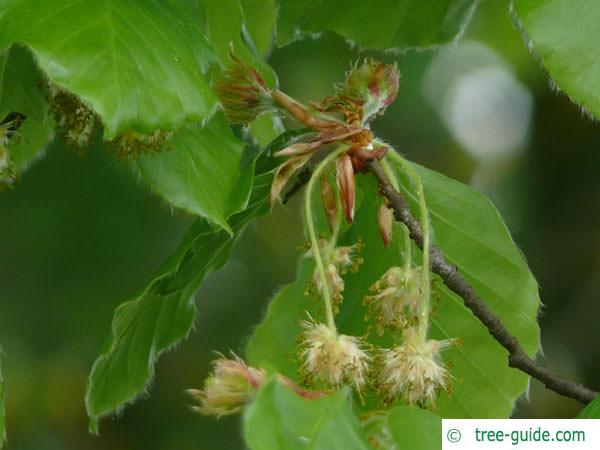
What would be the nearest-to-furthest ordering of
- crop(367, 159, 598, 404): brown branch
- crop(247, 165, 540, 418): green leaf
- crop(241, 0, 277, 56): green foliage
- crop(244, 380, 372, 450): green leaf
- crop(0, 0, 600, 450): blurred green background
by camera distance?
crop(244, 380, 372, 450): green leaf, crop(367, 159, 598, 404): brown branch, crop(247, 165, 540, 418): green leaf, crop(241, 0, 277, 56): green foliage, crop(0, 0, 600, 450): blurred green background

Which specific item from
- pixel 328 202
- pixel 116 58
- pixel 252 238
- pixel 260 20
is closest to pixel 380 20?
pixel 260 20

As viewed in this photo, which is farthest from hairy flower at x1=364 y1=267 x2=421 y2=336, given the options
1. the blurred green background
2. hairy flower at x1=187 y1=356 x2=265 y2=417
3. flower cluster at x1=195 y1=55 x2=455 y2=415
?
the blurred green background

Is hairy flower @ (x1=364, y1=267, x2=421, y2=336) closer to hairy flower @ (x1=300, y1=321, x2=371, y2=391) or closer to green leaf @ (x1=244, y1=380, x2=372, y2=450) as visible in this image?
hairy flower @ (x1=300, y1=321, x2=371, y2=391)

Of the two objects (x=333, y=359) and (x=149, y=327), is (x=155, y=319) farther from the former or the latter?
(x=333, y=359)

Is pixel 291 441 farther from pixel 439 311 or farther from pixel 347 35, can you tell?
pixel 347 35

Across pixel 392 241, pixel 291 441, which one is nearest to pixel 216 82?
pixel 392 241
